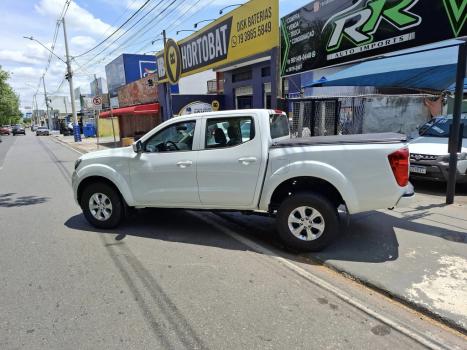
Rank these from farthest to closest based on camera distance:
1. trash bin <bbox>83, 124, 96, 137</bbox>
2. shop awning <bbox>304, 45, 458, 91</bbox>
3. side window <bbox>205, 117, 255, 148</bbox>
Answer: trash bin <bbox>83, 124, 96, 137</bbox>, shop awning <bbox>304, 45, 458, 91</bbox>, side window <bbox>205, 117, 255, 148</bbox>

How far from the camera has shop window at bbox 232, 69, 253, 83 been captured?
16.7 metres

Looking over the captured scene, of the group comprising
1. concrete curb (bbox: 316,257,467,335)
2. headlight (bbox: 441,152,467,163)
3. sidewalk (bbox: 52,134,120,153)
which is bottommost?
concrete curb (bbox: 316,257,467,335)

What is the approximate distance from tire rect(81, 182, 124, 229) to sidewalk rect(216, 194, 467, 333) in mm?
1845

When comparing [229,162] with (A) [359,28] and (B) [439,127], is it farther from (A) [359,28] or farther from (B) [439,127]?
(B) [439,127]

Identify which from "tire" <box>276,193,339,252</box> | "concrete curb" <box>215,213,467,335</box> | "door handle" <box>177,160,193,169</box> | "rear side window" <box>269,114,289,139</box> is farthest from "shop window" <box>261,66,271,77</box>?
"concrete curb" <box>215,213,467,335</box>

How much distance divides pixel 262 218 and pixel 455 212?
3.25m

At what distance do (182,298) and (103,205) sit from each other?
2.71 metres

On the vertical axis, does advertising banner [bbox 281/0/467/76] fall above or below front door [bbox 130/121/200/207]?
above

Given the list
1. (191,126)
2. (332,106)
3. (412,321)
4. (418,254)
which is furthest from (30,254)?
(332,106)

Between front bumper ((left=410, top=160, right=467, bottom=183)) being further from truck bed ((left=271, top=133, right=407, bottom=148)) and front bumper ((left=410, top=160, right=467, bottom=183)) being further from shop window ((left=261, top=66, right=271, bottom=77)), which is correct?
shop window ((left=261, top=66, right=271, bottom=77))

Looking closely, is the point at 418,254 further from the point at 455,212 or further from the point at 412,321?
the point at 455,212

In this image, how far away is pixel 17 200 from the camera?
7.97m

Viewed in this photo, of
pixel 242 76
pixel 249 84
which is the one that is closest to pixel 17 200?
pixel 249 84

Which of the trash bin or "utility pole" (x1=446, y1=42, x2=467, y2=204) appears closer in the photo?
"utility pole" (x1=446, y1=42, x2=467, y2=204)
